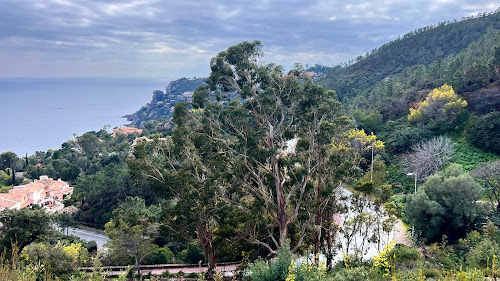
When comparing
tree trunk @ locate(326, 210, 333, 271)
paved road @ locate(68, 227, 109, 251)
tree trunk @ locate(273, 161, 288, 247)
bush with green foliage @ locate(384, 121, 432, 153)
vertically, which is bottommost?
paved road @ locate(68, 227, 109, 251)

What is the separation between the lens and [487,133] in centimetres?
1952

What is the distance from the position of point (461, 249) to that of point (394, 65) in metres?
46.8

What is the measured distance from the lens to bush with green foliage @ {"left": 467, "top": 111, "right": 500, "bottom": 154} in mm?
19250

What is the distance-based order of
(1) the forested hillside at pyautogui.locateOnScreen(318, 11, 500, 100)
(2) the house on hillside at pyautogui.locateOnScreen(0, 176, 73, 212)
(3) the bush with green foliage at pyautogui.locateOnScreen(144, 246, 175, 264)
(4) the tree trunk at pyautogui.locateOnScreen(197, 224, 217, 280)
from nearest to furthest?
(4) the tree trunk at pyautogui.locateOnScreen(197, 224, 217, 280) → (3) the bush with green foliage at pyautogui.locateOnScreen(144, 246, 175, 264) → (2) the house on hillside at pyautogui.locateOnScreen(0, 176, 73, 212) → (1) the forested hillside at pyautogui.locateOnScreen(318, 11, 500, 100)

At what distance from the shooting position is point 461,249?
11867 mm

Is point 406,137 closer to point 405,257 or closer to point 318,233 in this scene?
point 318,233

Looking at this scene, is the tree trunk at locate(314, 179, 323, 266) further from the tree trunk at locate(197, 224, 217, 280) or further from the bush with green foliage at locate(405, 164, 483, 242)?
the bush with green foliage at locate(405, 164, 483, 242)

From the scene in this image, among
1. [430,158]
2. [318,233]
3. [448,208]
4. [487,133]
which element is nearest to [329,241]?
[318,233]

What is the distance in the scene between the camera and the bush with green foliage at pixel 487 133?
19.2 meters

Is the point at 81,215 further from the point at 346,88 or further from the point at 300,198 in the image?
the point at 346,88

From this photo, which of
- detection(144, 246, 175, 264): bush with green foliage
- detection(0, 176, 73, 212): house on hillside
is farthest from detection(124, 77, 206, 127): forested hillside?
detection(144, 246, 175, 264): bush with green foliage

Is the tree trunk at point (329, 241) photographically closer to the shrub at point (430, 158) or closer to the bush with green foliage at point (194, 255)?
the bush with green foliage at point (194, 255)

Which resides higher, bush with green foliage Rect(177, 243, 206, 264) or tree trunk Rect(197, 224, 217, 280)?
tree trunk Rect(197, 224, 217, 280)

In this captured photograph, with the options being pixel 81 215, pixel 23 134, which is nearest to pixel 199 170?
pixel 81 215
